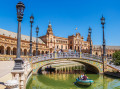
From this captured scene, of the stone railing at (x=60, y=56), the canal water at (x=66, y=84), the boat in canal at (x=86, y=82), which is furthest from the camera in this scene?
the stone railing at (x=60, y=56)

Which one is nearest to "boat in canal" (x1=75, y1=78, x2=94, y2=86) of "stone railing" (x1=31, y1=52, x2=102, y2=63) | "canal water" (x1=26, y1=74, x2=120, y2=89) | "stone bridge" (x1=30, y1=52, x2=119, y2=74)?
"canal water" (x1=26, y1=74, x2=120, y2=89)

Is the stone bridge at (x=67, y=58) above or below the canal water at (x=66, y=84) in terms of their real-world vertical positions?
above

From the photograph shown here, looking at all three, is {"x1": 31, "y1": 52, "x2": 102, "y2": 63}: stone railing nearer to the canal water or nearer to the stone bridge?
the stone bridge

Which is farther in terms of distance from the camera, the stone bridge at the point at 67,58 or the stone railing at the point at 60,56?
the stone railing at the point at 60,56

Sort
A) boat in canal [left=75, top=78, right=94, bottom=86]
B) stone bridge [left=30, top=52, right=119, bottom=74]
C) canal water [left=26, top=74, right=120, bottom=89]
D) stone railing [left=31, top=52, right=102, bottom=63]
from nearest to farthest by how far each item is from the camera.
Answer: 1. boat in canal [left=75, top=78, right=94, bottom=86]
2. canal water [left=26, top=74, right=120, bottom=89]
3. stone bridge [left=30, top=52, right=119, bottom=74]
4. stone railing [left=31, top=52, right=102, bottom=63]

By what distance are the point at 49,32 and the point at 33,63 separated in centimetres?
5744

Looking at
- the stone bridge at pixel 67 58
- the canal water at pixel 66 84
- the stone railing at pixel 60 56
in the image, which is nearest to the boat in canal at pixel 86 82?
the canal water at pixel 66 84

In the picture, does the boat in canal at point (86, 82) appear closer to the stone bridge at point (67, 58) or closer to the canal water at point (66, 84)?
the canal water at point (66, 84)

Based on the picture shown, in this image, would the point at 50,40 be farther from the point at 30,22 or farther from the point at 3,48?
the point at 30,22

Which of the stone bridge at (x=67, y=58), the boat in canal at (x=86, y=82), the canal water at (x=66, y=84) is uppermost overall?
the stone bridge at (x=67, y=58)

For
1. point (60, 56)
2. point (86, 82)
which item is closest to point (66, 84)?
point (86, 82)

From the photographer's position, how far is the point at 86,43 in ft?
325

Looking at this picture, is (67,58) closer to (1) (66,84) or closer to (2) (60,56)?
(2) (60,56)

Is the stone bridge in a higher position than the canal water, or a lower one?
higher
